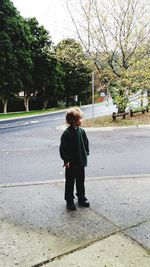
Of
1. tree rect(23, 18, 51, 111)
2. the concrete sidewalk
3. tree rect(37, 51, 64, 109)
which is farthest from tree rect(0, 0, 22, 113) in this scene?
the concrete sidewalk

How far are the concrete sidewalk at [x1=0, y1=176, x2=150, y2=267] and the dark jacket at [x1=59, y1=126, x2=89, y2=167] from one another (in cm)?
77

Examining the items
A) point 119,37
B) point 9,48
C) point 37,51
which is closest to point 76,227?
point 119,37

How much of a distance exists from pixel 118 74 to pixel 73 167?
13.0 m

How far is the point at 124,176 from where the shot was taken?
5668 millimetres

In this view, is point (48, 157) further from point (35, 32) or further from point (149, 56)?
point (35, 32)

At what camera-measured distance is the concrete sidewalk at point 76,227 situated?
113 inches

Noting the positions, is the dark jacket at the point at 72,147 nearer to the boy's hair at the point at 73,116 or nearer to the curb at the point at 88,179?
the boy's hair at the point at 73,116

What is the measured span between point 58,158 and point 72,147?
140 inches

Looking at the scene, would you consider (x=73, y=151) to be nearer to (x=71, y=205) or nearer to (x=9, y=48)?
(x=71, y=205)

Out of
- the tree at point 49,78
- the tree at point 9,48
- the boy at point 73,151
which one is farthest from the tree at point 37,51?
the boy at point 73,151

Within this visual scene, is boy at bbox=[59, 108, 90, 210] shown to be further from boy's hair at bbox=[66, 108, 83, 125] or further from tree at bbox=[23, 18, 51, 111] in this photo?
tree at bbox=[23, 18, 51, 111]

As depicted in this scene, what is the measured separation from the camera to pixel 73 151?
4145 mm

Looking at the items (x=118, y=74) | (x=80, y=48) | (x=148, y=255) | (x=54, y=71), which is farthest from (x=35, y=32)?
(x=148, y=255)

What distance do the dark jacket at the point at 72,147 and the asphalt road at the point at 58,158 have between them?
73.9 inches
